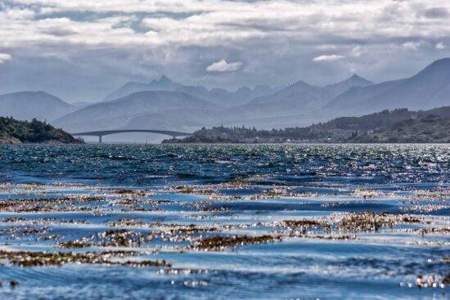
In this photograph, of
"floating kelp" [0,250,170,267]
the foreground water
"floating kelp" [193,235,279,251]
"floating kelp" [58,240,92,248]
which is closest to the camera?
the foreground water

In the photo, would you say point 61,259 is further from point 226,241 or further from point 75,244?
point 226,241

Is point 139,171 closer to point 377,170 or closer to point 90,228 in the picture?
point 377,170

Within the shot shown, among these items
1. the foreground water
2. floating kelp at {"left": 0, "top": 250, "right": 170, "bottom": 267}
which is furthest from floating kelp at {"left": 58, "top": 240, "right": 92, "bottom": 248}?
floating kelp at {"left": 0, "top": 250, "right": 170, "bottom": 267}

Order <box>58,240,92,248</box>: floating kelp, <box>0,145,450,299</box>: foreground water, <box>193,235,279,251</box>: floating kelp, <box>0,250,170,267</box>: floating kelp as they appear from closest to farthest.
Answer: <box>0,145,450,299</box>: foreground water < <box>0,250,170,267</box>: floating kelp < <box>193,235,279,251</box>: floating kelp < <box>58,240,92,248</box>: floating kelp

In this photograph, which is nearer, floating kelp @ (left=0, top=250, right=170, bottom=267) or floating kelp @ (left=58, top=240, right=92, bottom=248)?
floating kelp @ (left=0, top=250, right=170, bottom=267)

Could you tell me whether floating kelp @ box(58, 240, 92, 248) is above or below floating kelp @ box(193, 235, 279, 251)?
below

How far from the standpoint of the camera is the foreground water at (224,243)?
37219 mm

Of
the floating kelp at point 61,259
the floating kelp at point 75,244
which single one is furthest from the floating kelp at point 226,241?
the floating kelp at point 75,244

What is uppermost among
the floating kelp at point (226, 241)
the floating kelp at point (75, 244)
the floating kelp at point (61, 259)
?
the floating kelp at point (226, 241)

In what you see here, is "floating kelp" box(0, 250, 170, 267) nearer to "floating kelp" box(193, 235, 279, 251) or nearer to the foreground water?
the foreground water

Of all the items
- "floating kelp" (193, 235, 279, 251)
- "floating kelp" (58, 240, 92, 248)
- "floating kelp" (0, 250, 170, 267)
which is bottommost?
"floating kelp" (0, 250, 170, 267)

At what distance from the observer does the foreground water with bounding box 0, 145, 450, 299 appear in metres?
37.2

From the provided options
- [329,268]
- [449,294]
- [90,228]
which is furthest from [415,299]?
[90,228]

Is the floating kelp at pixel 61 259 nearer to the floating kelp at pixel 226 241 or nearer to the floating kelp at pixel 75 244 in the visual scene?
the floating kelp at pixel 75 244
